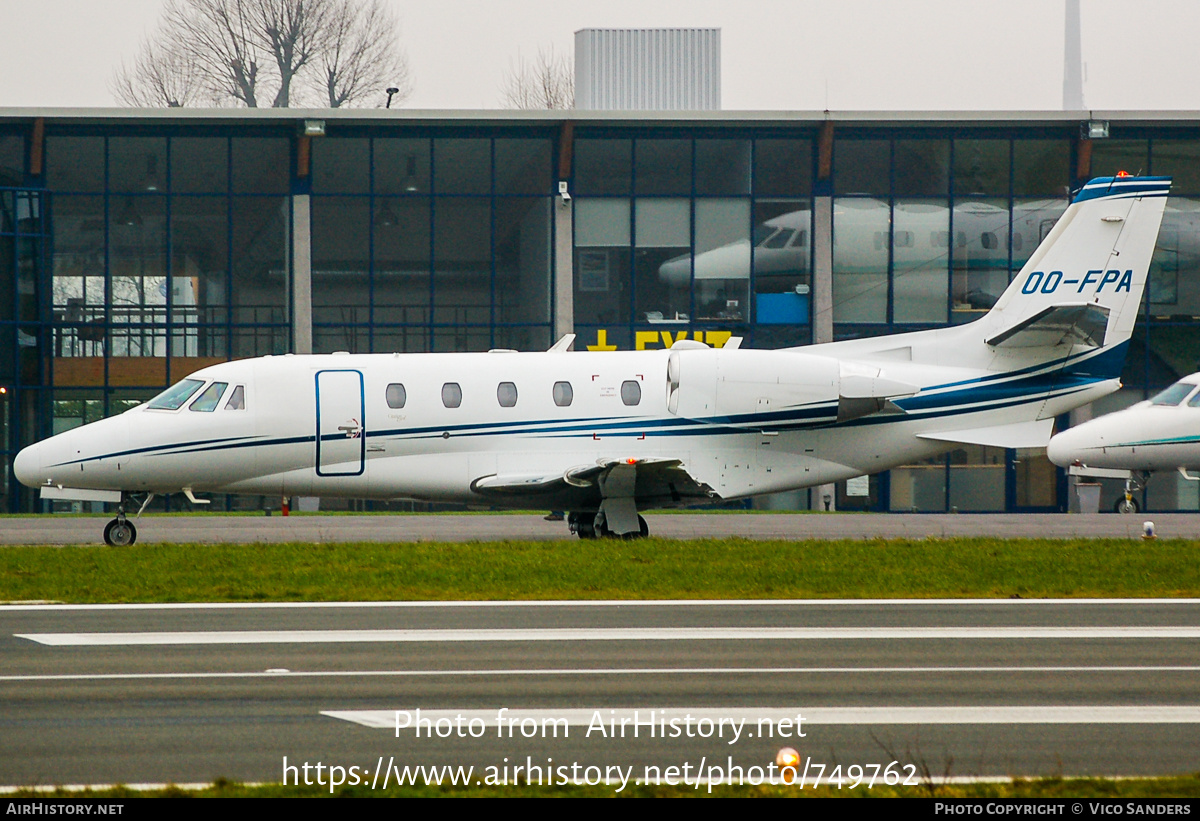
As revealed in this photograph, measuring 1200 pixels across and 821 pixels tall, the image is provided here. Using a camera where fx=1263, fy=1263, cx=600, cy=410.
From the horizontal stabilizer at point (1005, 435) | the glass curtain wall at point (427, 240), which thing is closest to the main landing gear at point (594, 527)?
the horizontal stabilizer at point (1005, 435)

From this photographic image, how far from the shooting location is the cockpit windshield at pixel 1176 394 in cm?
2094

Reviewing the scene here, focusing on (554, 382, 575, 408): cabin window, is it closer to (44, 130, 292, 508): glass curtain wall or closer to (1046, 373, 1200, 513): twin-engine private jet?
(1046, 373, 1200, 513): twin-engine private jet

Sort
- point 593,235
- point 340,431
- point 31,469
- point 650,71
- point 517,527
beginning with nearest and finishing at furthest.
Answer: point 31,469 → point 340,431 → point 517,527 → point 593,235 → point 650,71

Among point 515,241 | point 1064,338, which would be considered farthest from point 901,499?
point 1064,338

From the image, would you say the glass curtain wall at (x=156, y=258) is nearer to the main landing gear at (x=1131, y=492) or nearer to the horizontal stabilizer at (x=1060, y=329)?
the horizontal stabilizer at (x=1060, y=329)

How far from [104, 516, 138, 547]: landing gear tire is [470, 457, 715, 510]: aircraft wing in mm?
5057

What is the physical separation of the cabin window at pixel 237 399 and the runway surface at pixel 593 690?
6.87 m

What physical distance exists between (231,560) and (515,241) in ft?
62.4

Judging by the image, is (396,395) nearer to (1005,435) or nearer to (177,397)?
(177,397)

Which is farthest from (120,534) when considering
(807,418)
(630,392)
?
(807,418)

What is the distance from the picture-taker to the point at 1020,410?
1966 cm

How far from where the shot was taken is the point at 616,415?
63.2 ft

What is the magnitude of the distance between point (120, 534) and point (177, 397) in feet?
7.34
